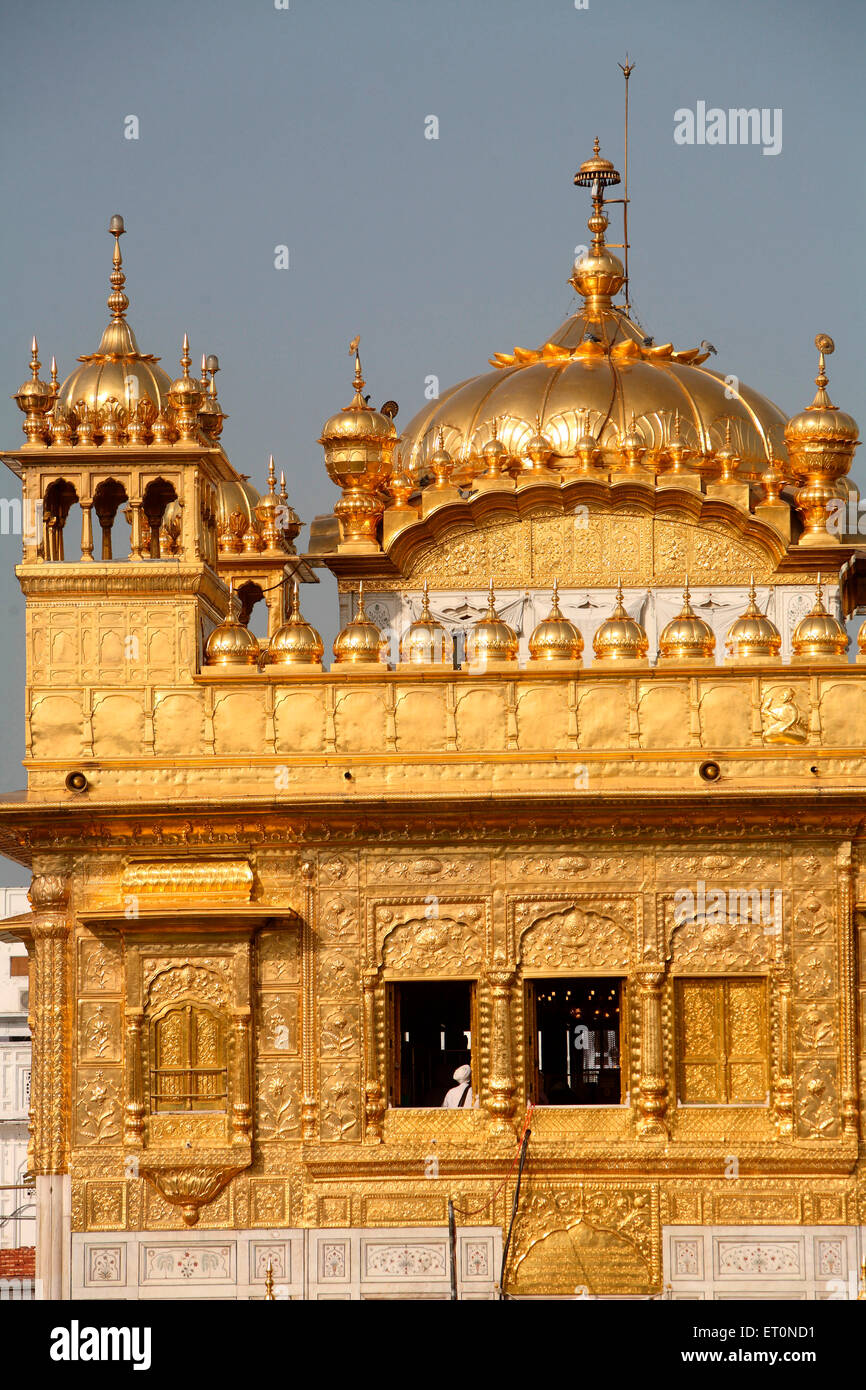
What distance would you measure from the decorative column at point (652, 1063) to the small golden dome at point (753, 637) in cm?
287

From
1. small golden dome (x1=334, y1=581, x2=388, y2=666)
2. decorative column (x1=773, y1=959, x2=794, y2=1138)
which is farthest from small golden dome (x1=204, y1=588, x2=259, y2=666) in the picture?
decorative column (x1=773, y1=959, x2=794, y2=1138)

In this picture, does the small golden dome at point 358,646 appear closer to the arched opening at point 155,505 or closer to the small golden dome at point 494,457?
the arched opening at point 155,505

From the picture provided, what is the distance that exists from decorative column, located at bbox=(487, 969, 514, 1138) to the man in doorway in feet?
0.97

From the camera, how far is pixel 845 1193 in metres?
21.3

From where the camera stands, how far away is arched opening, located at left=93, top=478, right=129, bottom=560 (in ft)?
73.6

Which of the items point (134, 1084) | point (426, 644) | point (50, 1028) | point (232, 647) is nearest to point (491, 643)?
point (426, 644)

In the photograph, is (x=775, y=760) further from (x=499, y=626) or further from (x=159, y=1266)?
(x=159, y=1266)

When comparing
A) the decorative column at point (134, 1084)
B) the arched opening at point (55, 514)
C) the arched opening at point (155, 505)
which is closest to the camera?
the decorative column at point (134, 1084)

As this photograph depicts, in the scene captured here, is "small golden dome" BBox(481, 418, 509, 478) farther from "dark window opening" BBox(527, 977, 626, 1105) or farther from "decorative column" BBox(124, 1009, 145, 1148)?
"decorative column" BBox(124, 1009, 145, 1148)

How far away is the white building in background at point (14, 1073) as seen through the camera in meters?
31.4

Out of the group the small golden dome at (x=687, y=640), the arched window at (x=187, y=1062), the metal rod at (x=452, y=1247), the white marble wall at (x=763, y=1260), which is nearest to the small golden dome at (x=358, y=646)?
the small golden dome at (x=687, y=640)

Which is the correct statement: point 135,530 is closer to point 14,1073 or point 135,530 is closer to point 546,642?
point 546,642

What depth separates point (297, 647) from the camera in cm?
2203

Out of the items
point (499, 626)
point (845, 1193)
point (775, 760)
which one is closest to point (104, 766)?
point (499, 626)
